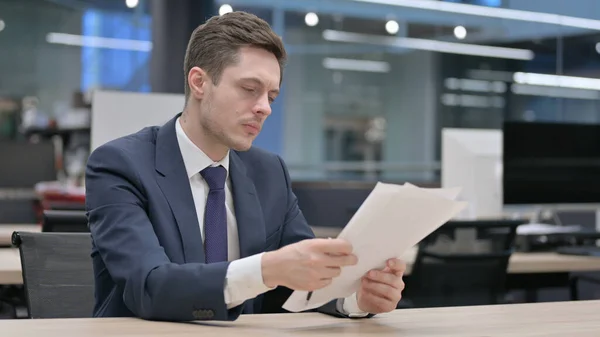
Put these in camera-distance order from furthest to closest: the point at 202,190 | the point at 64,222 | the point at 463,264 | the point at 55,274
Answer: the point at 463,264 → the point at 64,222 → the point at 55,274 → the point at 202,190

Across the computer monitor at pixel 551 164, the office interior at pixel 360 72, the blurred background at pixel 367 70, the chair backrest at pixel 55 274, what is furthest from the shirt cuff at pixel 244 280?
the blurred background at pixel 367 70

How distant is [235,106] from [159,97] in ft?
7.84

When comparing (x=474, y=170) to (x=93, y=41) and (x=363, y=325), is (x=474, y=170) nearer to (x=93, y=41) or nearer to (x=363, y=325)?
(x=363, y=325)

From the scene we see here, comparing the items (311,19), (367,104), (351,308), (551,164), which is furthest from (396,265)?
(367,104)

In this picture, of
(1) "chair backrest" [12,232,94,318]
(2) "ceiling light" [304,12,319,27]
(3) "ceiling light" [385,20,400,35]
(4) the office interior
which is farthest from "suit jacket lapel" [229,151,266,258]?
(3) "ceiling light" [385,20,400,35]

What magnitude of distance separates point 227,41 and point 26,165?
481 cm

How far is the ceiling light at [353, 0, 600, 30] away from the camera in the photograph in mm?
8992

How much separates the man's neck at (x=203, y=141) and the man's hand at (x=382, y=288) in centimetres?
46

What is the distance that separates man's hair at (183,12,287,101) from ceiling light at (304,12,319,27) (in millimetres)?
7028

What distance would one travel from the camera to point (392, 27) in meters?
9.21

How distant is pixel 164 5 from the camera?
673cm

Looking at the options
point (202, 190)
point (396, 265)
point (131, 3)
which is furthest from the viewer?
point (131, 3)

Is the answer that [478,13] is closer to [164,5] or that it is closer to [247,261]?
[164,5]

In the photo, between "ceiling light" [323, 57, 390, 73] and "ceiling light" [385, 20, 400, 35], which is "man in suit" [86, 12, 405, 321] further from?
"ceiling light" [385, 20, 400, 35]
